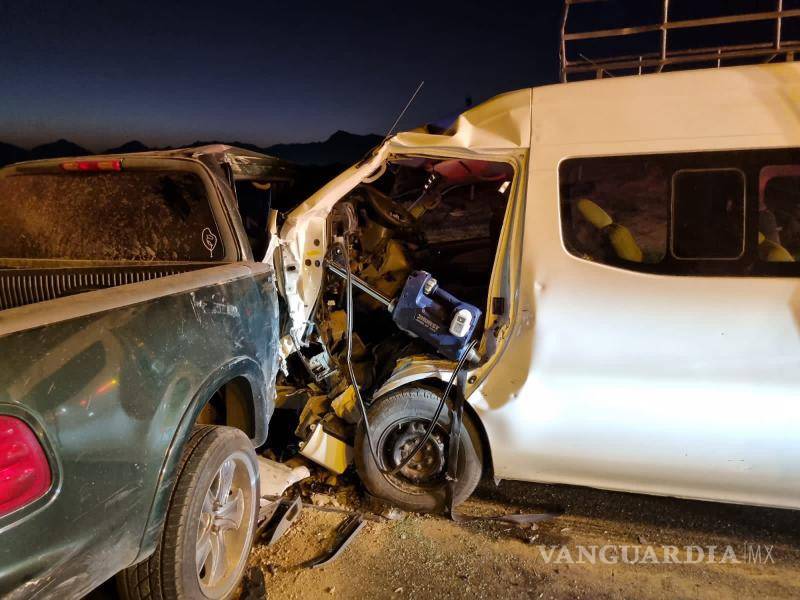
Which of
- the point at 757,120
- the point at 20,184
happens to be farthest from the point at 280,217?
the point at 757,120

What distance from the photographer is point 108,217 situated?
3193 mm

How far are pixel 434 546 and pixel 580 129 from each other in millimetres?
2263

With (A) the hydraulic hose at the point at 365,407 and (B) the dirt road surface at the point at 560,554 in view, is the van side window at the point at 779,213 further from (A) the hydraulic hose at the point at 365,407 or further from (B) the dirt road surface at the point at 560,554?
(B) the dirt road surface at the point at 560,554

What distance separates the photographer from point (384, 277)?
3.88 m

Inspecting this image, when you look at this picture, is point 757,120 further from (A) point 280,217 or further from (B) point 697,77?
(A) point 280,217

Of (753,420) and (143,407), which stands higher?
(143,407)

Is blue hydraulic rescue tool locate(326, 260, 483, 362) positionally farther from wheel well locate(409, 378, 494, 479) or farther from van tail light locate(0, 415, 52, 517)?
van tail light locate(0, 415, 52, 517)

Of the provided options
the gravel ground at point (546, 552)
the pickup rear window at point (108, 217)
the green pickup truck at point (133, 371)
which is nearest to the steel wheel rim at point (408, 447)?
the gravel ground at point (546, 552)

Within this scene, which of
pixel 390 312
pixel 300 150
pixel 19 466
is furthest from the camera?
pixel 300 150

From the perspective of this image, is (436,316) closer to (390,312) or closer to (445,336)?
(445,336)

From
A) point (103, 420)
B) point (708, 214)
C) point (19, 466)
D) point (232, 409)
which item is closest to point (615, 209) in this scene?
point (708, 214)

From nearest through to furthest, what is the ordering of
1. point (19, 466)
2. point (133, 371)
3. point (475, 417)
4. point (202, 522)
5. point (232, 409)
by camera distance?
point (19, 466) → point (133, 371) → point (202, 522) → point (232, 409) → point (475, 417)

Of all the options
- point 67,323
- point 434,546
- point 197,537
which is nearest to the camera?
point 67,323

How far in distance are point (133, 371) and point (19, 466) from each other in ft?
1.46
